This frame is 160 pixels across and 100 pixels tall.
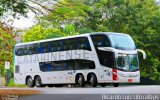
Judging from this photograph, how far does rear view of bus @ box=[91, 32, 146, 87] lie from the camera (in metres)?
22.3

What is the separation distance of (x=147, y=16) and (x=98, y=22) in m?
4.35

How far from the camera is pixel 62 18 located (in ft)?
31.6

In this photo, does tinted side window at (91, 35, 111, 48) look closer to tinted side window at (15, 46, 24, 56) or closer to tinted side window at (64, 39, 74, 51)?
tinted side window at (64, 39, 74, 51)

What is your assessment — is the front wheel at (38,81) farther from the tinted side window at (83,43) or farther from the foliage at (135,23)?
the foliage at (135,23)

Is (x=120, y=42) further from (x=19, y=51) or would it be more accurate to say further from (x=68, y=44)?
(x=19, y=51)

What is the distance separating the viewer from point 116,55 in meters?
22.5

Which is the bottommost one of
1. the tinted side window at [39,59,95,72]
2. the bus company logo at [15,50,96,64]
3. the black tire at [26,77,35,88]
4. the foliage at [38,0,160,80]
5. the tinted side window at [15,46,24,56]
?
the black tire at [26,77,35,88]

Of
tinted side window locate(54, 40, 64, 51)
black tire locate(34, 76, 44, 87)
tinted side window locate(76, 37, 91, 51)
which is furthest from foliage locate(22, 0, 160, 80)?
tinted side window locate(76, 37, 91, 51)

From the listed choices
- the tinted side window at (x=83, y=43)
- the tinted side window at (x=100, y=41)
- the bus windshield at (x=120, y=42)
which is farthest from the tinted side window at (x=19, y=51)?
the bus windshield at (x=120, y=42)

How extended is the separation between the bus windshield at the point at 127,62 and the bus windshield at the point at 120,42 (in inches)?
18.3

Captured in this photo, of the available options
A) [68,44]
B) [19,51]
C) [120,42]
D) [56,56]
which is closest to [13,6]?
[120,42]

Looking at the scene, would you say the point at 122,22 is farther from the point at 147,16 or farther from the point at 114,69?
the point at 114,69

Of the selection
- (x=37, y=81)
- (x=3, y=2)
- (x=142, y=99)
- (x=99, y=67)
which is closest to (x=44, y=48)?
(x=37, y=81)

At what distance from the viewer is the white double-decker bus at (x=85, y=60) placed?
2255 cm
